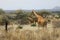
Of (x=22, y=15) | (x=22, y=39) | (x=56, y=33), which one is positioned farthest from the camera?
(x=22, y=15)

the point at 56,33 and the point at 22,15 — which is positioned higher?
the point at 56,33

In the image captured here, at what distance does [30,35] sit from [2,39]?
4.99ft

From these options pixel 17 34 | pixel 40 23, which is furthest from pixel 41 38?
pixel 40 23

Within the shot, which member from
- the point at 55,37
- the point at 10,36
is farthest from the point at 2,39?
the point at 55,37

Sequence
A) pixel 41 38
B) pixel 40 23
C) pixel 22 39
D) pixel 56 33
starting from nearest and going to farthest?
pixel 22 39 < pixel 41 38 < pixel 56 33 < pixel 40 23

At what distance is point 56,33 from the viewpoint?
15.5 metres

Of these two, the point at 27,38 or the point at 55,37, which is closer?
the point at 27,38

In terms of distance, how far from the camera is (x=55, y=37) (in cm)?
1471

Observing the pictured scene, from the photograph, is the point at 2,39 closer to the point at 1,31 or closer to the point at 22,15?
the point at 1,31

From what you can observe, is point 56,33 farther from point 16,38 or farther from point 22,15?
point 22,15

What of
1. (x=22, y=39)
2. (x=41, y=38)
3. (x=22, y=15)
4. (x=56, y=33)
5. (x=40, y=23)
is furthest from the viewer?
(x=22, y=15)

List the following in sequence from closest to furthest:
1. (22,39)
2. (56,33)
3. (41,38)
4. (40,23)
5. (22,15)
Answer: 1. (22,39)
2. (41,38)
3. (56,33)
4. (40,23)
5. (22,15)

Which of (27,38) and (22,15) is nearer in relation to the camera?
(27,38)

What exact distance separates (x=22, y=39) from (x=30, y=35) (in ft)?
3.81
